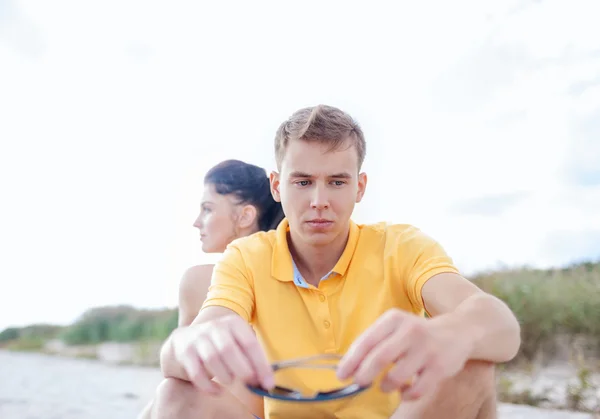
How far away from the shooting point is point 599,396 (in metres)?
4.29

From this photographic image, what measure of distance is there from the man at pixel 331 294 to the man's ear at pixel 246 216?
0.62m

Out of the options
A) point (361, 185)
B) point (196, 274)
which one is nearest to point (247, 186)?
point (196, 274)

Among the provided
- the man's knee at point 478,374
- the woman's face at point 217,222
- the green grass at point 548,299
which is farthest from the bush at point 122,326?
the man's knee at point 478,374

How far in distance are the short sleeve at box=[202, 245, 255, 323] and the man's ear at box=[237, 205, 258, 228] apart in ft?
2.52

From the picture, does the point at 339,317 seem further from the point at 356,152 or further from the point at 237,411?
the point at 356,152

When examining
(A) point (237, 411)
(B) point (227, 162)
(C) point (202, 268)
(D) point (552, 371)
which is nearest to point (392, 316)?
(A) point (237, 411)

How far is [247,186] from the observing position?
2719 mm

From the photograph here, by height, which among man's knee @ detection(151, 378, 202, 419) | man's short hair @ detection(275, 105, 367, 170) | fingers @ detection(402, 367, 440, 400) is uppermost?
man's short hair @ detection(275, 105, 367, 170)

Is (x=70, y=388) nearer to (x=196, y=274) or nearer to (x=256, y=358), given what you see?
(x=196, y=274)

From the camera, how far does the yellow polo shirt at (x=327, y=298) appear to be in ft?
5.55

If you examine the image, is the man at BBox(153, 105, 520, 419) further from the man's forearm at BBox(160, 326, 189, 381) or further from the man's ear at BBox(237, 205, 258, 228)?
the man's ear at BBox(237, 205, 258, 228)

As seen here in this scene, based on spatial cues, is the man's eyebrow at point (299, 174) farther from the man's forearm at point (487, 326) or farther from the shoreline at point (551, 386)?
the shoreline at point (551, 386)

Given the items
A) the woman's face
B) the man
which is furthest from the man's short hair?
the woman's face

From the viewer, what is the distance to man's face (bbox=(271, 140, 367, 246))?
177 cm
